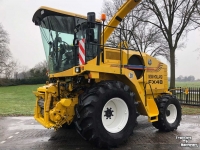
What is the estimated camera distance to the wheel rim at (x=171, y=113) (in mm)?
7484

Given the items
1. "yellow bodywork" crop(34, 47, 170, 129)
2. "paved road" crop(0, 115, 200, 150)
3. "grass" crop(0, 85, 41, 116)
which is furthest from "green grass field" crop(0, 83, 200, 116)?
"yellow bodywork" crop(34, 47, 170, 129)

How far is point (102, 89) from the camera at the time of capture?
5234 millimetres

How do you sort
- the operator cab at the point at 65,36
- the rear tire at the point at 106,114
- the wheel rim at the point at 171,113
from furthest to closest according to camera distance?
the wheel rim at the point at 171,113 < the operator cab at the point at 65,36 < the rear tire at the point at 106,114

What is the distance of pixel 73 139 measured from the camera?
6.32 metres

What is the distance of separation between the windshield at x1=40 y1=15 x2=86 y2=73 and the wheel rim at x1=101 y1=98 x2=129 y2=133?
145cm

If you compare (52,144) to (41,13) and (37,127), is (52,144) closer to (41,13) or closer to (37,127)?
A: (37,127)

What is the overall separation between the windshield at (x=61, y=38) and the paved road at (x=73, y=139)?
6.48 ft

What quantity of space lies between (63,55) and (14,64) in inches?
1890

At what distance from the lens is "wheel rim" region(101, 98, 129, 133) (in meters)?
5.51

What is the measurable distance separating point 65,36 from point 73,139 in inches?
113

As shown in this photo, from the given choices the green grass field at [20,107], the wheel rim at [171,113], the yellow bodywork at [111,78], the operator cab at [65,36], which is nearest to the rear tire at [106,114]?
the yellow bodywork at [111,78]

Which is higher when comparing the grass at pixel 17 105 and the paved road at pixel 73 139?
the paved road at pixel 73 139

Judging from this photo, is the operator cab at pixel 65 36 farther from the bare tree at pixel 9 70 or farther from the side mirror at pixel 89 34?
the bare tree at pixel 9 70

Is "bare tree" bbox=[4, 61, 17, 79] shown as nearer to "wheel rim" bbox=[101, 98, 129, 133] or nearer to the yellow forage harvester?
the yellow forage harvester
